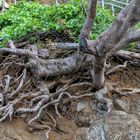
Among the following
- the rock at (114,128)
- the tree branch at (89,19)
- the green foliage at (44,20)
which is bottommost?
the rock at (114,128)

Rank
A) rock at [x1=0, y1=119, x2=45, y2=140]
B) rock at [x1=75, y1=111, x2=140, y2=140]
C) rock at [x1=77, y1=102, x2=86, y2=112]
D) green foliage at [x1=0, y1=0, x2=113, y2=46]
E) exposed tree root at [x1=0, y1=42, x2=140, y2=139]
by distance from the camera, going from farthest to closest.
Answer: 1. green foliage at [x1=0, y1=0, x2=113, y2=46]
2. rock at [x1=77, y1=102, x2=86, y2=112]
3. exposed tree root at [x1=0, y1=42, x2=140, y2=139]
4. rock at [x1=0, y1=119, x2=45, y2=140]
5. rock at [x1=75, y1=111, x2=140, y2=140]

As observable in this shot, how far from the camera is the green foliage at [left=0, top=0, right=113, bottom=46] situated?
282 inches

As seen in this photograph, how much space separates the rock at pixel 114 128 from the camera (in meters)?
5.01

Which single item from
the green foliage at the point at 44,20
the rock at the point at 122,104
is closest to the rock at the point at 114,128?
the rock at the point at 122,104

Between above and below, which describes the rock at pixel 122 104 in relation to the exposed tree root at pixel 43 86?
below

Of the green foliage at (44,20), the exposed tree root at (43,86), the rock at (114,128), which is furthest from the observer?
the green foliage at (44,20)

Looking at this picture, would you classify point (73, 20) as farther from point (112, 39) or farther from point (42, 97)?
point (112, 39)

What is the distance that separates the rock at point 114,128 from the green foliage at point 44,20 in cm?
199

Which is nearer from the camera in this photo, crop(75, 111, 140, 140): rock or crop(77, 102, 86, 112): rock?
crop(75, 111, 140, 140): rock

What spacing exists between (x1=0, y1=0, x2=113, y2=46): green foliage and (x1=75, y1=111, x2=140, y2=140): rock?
1.99 metres

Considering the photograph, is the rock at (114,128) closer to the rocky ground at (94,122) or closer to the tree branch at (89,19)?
the rocky ground at (94,122)

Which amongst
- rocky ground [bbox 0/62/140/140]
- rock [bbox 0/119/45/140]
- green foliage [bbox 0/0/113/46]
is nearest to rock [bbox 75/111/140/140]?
rocky ground [bbox 0/62/140/140]

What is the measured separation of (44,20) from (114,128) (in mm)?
3355

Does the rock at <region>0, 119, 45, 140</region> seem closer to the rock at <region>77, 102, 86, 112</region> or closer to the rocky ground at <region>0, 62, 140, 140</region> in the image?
the rocky ground at <region>0, 62, 140, 140</region>
